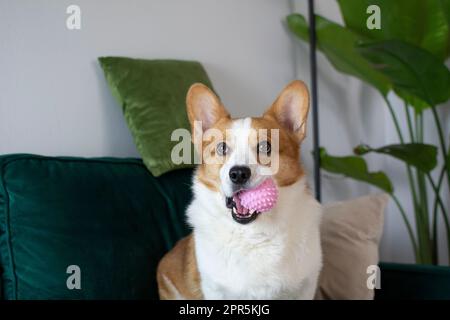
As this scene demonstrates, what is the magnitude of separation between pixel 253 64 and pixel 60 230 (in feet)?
3.71

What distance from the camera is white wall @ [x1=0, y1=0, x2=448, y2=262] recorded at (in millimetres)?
1680

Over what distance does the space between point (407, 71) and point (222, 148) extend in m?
0.84

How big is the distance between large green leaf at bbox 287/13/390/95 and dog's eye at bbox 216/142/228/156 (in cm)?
104

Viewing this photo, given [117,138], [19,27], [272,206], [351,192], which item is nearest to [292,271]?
[272,206]

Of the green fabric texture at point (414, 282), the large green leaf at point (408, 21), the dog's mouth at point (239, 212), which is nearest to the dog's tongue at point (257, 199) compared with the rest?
the dog's mouth at point (239, 212)

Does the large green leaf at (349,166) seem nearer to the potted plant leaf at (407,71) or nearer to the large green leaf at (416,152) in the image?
the potted plant leaf at (407,71)

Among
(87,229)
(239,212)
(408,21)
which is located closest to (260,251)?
(239,212)

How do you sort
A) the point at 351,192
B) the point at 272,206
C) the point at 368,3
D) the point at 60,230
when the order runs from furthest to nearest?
the point at 351,192 < the point at 368,3 < the point at 60,230 < the point at 272,206

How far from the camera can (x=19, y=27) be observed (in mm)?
1657

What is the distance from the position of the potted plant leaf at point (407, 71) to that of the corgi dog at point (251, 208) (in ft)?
1.38

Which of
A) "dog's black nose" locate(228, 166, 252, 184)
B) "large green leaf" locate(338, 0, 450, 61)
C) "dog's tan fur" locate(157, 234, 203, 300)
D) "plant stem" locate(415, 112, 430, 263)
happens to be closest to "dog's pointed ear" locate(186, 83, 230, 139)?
"dog's black nose" locate(228, 166, 252, 184)

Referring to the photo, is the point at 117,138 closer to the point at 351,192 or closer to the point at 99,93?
the point at 99,93

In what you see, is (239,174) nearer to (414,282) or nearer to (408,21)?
(414,282)

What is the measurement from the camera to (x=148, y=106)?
1.76 meters
